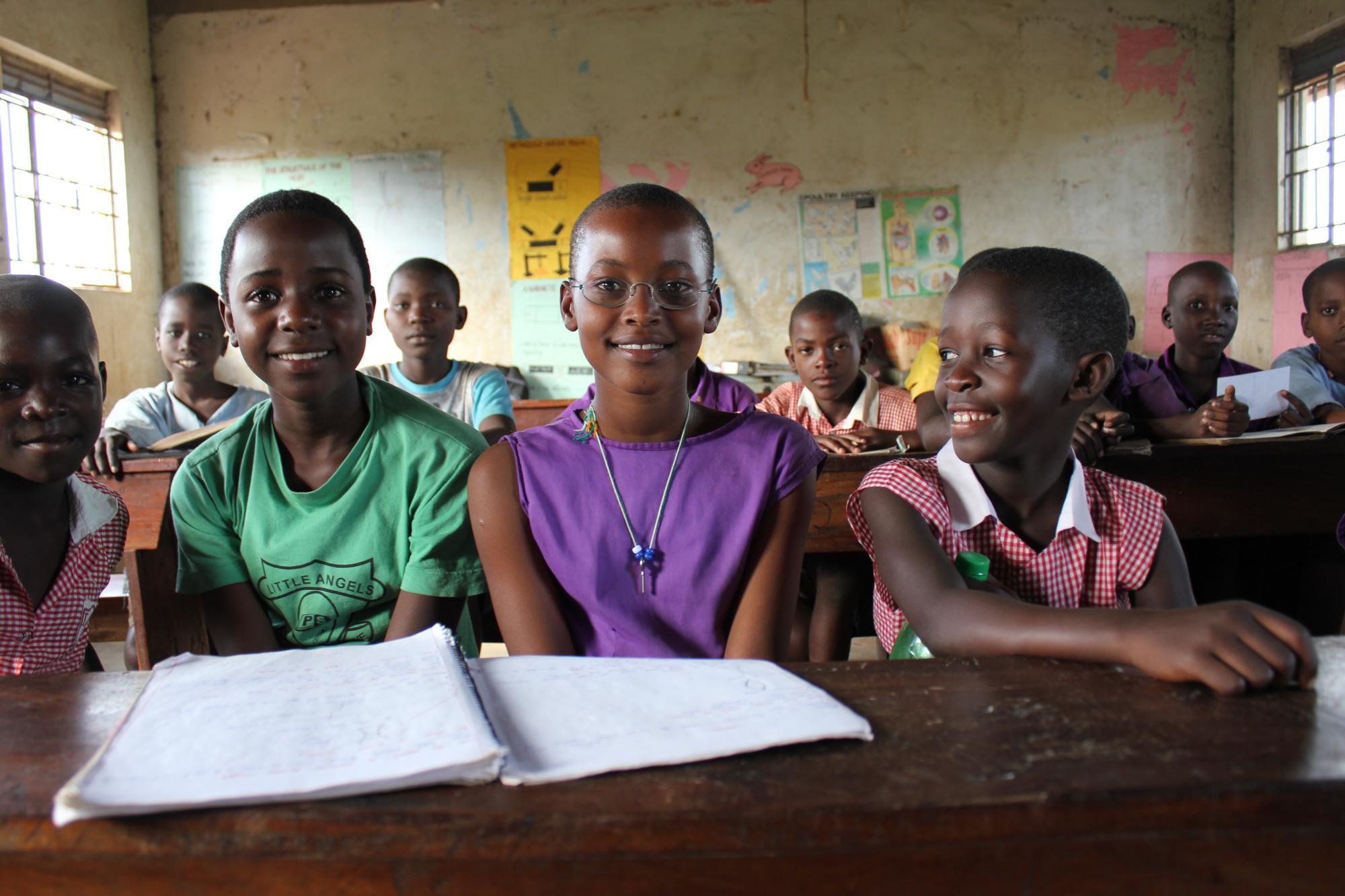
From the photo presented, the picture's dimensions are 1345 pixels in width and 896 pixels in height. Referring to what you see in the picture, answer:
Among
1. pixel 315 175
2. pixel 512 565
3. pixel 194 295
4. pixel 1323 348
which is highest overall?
pixel 315 175

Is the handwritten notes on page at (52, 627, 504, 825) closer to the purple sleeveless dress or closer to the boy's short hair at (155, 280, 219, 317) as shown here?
the purple sleeveless dress

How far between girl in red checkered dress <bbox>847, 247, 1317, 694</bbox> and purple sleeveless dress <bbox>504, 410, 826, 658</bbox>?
154 mm

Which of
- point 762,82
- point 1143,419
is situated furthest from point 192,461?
point 762,82

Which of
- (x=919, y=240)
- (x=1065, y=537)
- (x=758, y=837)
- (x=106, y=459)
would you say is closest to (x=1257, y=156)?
(x=919, y=240)

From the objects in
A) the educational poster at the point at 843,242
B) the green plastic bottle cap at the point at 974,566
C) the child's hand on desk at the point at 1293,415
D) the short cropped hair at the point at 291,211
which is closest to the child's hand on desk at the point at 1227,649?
the green plastic bottle cap at the point at 974,566

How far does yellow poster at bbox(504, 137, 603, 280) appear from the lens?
206 inches

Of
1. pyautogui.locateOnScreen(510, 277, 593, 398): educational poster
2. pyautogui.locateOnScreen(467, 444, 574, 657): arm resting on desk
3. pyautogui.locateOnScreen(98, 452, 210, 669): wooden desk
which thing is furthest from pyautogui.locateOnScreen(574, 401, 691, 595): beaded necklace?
pyautogui.locateOnScreen(510, 277, 593, 398): educational poster

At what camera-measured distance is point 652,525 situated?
122 centimetres

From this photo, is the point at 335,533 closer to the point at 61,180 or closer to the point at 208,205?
the point at 61,180

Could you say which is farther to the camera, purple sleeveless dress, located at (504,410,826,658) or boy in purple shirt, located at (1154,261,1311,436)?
boy in purple shirt, located at (1154,261,1311,436)

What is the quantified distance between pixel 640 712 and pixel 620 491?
0.67m

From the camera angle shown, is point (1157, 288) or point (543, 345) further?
point (543, 345)

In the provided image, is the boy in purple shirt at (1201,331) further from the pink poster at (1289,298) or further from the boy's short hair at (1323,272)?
the pink poster at (1289,298)

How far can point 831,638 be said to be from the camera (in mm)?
2176
